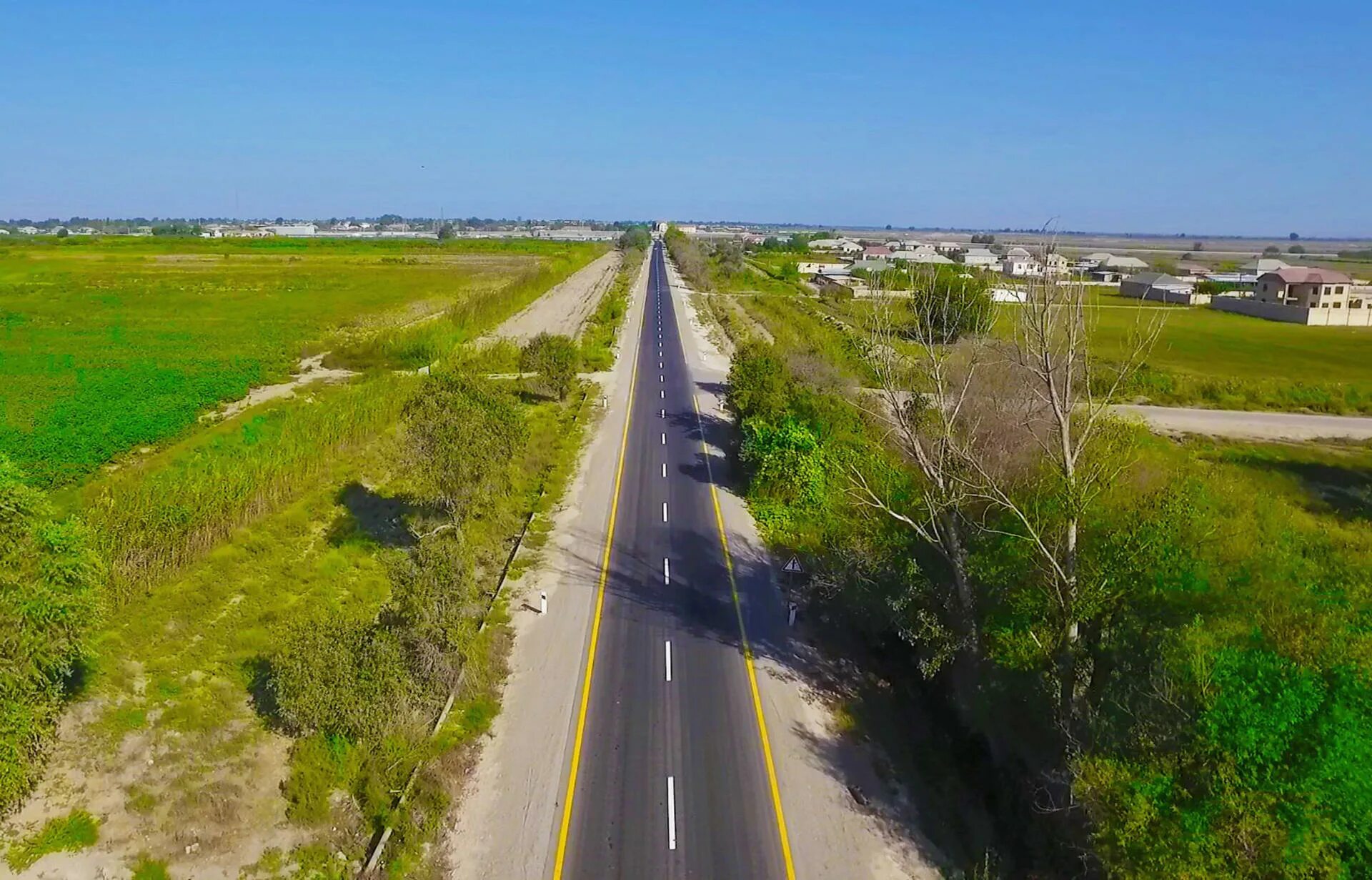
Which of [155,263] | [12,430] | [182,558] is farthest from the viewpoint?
[155,263]

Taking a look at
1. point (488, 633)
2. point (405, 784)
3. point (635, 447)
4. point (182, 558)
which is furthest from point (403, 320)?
point (405, 784)

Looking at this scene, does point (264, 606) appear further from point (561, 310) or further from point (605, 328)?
point (561, 310)

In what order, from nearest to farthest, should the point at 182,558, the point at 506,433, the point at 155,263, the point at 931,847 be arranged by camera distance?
the point at 931,847 < the point at 182,558 < the point at 506,433 < the point at 155,263

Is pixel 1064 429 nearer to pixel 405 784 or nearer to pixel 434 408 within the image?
pixel 405 784

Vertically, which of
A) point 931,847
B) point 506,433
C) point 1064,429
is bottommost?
point 931,847

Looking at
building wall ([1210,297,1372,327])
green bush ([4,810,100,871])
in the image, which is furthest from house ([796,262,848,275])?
green bush ([4,810,100,871])
